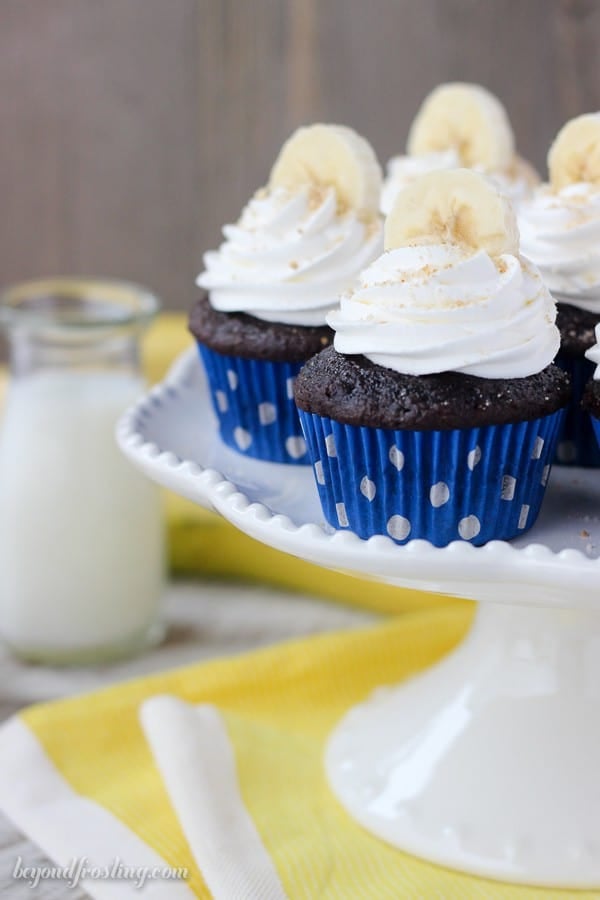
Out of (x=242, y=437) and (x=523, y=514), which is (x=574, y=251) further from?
(x=242, y=437)

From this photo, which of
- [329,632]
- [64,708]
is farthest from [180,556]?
[64,708]

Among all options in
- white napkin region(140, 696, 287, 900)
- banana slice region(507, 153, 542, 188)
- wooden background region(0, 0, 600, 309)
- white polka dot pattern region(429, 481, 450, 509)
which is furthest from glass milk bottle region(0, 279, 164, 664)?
wooden background region(0, 0, 600, 309)

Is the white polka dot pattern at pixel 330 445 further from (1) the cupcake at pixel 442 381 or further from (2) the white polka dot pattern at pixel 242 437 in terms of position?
(2) the white polka dot pattern at pixel 242 437

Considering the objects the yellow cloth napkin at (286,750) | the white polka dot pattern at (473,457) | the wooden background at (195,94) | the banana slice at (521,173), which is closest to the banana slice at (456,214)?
the white polka dot pattern at (473,457)

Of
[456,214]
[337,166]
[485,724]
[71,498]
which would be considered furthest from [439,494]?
[71,498]

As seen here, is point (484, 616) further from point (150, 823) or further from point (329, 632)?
point (329, 632)

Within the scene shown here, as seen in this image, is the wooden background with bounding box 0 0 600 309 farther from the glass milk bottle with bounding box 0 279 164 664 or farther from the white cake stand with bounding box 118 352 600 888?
the white cake stand with bounding box 118 352 600 888
